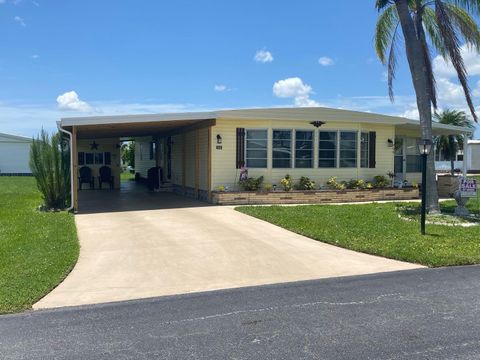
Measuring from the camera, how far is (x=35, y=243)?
7914 millimetres

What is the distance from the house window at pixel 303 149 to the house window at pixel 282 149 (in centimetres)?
25

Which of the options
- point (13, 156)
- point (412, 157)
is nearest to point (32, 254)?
point (412, 157)

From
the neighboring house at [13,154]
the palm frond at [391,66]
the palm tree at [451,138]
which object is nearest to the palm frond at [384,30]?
the palm frond at [391,66]

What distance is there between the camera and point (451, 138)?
27.7 m

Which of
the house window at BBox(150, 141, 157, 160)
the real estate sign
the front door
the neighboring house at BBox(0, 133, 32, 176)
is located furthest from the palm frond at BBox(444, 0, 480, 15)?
the neighboring house at BBox(0, 133, 32, 176)

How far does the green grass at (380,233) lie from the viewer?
7.20m

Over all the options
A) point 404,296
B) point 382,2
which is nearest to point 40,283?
point 404,296

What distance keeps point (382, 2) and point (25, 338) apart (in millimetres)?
11200

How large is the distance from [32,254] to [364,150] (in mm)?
11358

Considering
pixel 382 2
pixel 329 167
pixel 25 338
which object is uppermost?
pixel 382 2

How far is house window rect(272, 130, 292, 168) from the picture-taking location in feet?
47.1

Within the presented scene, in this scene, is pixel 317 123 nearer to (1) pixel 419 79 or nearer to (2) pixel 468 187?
(1) pixel 419 79

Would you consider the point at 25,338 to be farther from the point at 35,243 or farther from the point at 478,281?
the point at 478,281

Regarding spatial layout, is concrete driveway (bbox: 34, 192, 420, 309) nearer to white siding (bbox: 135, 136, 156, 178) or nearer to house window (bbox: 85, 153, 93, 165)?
house window (bbox: 85, 153, 93, 165)
